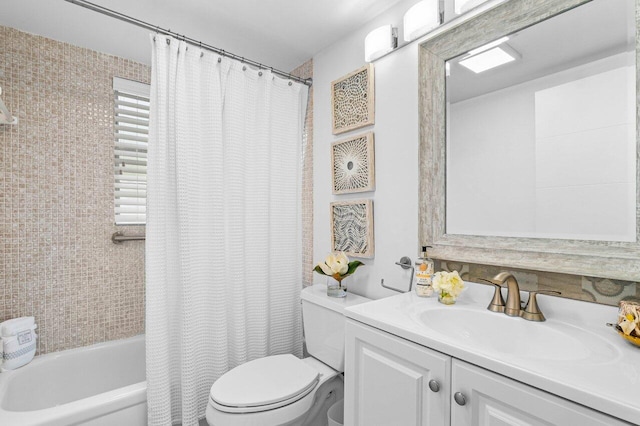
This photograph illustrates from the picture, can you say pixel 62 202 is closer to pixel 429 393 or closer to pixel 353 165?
pixel 353 165

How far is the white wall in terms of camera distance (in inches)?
60.2

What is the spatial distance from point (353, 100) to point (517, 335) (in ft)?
4.59

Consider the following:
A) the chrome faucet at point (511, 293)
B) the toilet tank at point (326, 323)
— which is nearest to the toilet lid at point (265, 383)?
the toilet tank at point (326, 323)

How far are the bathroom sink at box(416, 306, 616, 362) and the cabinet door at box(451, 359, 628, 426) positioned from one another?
71 millimetres

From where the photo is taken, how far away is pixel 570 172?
1.05 metres

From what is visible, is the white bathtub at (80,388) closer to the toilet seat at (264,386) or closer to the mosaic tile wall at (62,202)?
the mosaic tile wall at (62,202)

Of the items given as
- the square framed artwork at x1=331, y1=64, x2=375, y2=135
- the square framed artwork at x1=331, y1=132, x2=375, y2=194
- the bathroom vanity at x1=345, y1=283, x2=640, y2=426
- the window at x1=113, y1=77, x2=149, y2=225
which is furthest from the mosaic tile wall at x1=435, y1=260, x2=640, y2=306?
the window at x1=113, y1=77, x2=149, y2=225

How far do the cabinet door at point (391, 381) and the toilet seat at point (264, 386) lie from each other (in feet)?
0.98

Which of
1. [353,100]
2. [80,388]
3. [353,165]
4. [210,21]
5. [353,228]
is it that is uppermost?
[210,21]

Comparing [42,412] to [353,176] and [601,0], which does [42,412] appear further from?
[601,0]

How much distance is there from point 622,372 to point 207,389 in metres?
1.72

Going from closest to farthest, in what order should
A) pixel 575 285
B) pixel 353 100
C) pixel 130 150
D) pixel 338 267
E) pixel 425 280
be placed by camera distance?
pixel 575 285
pixel 425 280
pixel 338 267
pixel 353 100
pixel 130 150

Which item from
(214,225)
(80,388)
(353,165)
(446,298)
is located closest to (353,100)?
(353,165)

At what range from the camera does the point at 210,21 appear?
1.77 meters
